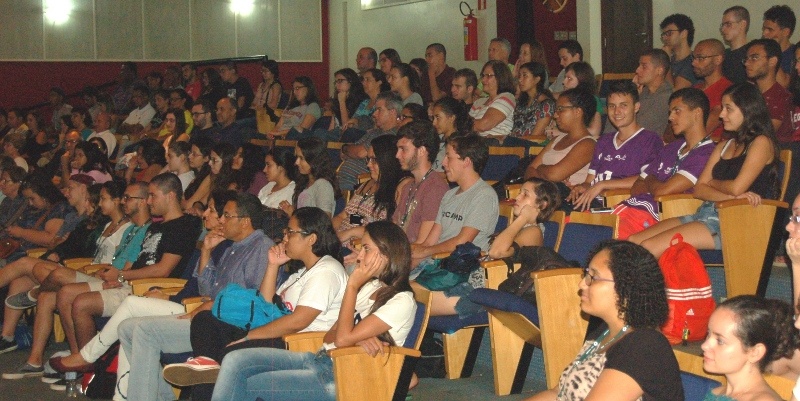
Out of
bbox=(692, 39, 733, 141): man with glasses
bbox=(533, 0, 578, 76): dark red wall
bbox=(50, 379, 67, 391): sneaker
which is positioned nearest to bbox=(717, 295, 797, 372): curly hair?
bbox=(692, 39, 733, 141): man with glasses

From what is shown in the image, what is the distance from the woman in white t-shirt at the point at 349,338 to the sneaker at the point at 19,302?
291cm

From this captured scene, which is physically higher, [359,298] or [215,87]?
[215,87]

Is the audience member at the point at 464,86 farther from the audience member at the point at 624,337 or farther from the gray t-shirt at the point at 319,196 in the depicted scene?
the audience member at the point at 624,337

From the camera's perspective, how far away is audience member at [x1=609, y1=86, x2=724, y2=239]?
4746mm

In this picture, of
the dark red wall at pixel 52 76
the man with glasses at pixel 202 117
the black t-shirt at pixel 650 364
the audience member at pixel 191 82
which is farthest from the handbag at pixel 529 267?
the dark red wall at pixel 52 76

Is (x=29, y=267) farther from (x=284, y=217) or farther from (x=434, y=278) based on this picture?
(x=434, y=278)

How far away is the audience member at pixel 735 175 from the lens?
4.42 m

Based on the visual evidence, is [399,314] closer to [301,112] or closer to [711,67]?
[711,67]

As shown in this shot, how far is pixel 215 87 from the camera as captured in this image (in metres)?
10.9

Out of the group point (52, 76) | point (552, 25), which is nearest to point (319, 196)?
point (552, 25)

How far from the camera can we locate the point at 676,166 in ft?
16.5

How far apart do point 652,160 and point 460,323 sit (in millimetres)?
1500

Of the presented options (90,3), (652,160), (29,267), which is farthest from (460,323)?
(90,3)

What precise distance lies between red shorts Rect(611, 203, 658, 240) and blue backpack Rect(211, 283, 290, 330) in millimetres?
1648
